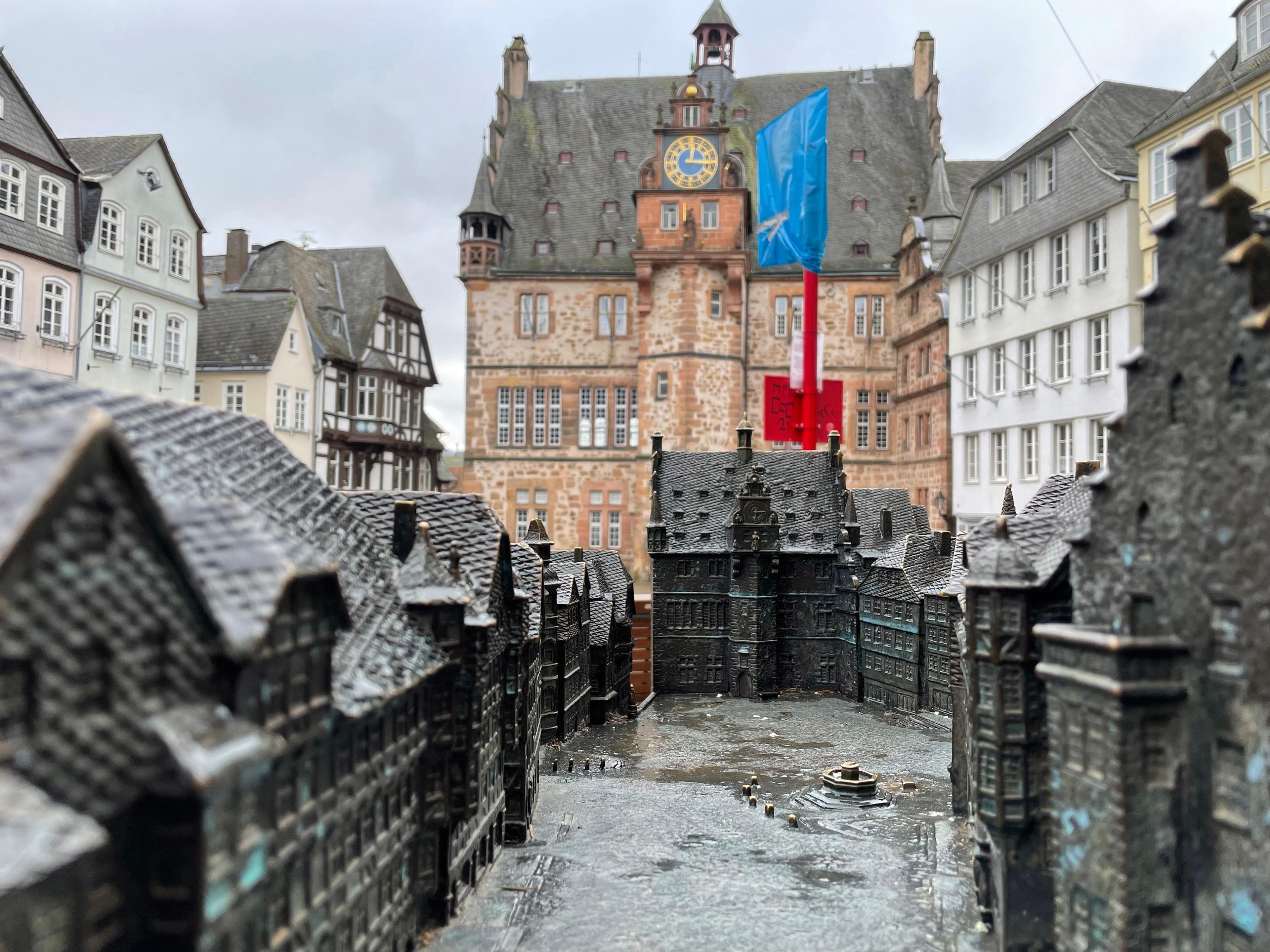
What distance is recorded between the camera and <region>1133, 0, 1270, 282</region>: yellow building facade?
89.0 ft

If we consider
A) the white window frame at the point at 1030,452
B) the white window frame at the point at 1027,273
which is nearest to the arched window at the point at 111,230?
the white window frame at the point at 1027,273

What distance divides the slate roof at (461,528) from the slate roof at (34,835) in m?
8.91

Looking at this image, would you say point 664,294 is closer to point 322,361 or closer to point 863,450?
point 863,450

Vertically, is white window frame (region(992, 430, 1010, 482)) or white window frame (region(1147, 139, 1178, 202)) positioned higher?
white window frame (region(1147, 139, 1178, 202))

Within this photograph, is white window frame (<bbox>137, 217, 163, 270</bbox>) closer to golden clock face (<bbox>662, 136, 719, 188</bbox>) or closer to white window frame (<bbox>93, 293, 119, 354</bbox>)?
white window frame (<bbox>93, 293, 119, 354</bbox>)

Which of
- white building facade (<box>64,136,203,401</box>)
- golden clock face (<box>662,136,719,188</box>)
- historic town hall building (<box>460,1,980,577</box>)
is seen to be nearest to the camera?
white building facade (<box>64,136,203,401</box>)

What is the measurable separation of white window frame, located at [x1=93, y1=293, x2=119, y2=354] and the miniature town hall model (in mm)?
29262

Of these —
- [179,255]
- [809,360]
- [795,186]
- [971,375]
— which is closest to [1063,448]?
[971,375]

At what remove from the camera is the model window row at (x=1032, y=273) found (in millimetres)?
35000

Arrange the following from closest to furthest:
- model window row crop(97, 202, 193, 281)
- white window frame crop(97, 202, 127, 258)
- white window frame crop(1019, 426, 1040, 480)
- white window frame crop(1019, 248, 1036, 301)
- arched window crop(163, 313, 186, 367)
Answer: white window frame crop(97, 202, 127, 258) < model window row crop(97, 202, 193, 281) < arched window crop(163, 313, 186, 367) < white window frame crop(1019, 426, 1040, 480) < white window frame crop(1019, 248, 1036, 301)

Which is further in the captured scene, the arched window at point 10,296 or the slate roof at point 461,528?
the arched window at point 10,296

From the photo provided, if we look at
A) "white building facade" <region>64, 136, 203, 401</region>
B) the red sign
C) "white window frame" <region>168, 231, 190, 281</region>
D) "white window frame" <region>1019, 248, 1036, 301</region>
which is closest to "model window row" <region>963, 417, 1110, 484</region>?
"white window frame" <region>1019, 248, 1036, 301</region>

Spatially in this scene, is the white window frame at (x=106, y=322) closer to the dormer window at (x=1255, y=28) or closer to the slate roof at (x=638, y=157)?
the slate roof at (x=638, y=157)

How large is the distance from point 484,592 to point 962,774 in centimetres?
1096
